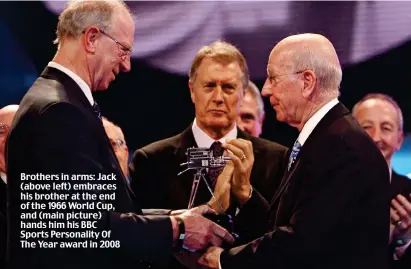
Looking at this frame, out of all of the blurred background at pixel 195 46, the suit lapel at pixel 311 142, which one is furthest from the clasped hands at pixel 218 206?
the blurred background at pixel 195 46

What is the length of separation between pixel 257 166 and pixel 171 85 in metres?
1.10

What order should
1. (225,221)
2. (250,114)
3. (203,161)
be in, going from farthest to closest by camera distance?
1. (250,114)
2. (203,161)
3. (225,221)

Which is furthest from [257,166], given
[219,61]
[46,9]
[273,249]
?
[46,9]

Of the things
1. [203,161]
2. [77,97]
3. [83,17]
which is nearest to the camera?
[77,97]

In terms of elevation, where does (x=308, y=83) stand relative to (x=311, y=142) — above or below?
above

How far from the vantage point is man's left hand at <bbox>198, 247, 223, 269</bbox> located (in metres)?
2.49

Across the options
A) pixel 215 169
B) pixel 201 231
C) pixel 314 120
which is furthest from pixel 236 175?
pixel 314 120

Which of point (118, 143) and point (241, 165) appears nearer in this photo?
point (241, 165)

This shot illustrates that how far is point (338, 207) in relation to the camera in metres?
2.15

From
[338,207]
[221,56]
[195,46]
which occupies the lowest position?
[338,207]

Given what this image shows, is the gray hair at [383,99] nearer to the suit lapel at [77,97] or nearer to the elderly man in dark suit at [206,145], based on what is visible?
the elderly man in dark suit at [206,145]

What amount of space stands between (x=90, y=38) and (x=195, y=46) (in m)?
1.57

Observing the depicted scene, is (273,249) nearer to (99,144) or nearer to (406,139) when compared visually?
(99,144)

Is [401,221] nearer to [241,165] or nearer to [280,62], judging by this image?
[241,165]
